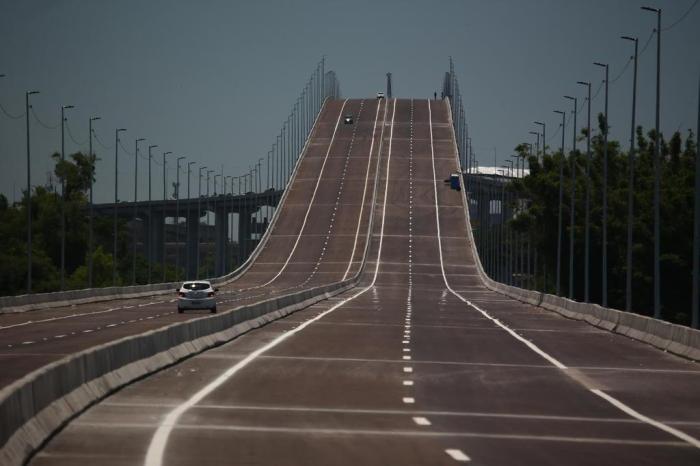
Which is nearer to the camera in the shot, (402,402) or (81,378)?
(81,378)

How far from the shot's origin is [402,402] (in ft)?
81.4

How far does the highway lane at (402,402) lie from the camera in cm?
1773

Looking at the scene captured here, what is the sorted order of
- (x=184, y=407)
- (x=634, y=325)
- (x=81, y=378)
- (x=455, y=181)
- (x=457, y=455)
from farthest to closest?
(x=455, y=181), (x=634, y=325), (x=184, y=407), (x=81, y=378), (x=457, y=455)

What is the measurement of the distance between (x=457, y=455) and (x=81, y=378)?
7283 mm

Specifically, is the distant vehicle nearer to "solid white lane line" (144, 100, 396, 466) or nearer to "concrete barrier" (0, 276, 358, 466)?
"solid white lane line" (144, 100, 396, 466)

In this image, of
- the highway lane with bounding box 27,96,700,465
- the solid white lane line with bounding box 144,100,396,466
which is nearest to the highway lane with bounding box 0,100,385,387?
the solid white lane line with bounding box 144,100,396,466

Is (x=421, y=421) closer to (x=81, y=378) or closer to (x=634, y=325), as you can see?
(x=81, y=378)

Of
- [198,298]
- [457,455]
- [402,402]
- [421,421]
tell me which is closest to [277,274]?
[198,298]

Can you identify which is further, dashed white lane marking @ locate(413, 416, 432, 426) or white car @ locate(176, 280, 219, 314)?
white car @ locate(176, 280, 219, 314)

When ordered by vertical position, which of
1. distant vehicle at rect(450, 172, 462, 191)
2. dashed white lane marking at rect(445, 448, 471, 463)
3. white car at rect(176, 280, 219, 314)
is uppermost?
distant vehicle at rect(450, 172, 462, 191)

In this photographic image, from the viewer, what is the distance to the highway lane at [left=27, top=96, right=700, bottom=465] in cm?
1773

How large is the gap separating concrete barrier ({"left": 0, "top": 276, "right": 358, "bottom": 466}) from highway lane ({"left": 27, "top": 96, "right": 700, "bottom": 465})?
306mm

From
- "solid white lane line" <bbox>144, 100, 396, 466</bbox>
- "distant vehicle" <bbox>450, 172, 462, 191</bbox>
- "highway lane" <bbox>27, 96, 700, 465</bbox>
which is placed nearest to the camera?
"solid white lane line" <bbox>144, 100, 396, 466</bbox>

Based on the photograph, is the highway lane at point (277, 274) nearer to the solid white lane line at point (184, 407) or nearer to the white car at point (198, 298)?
the white car at point (198, 298)
